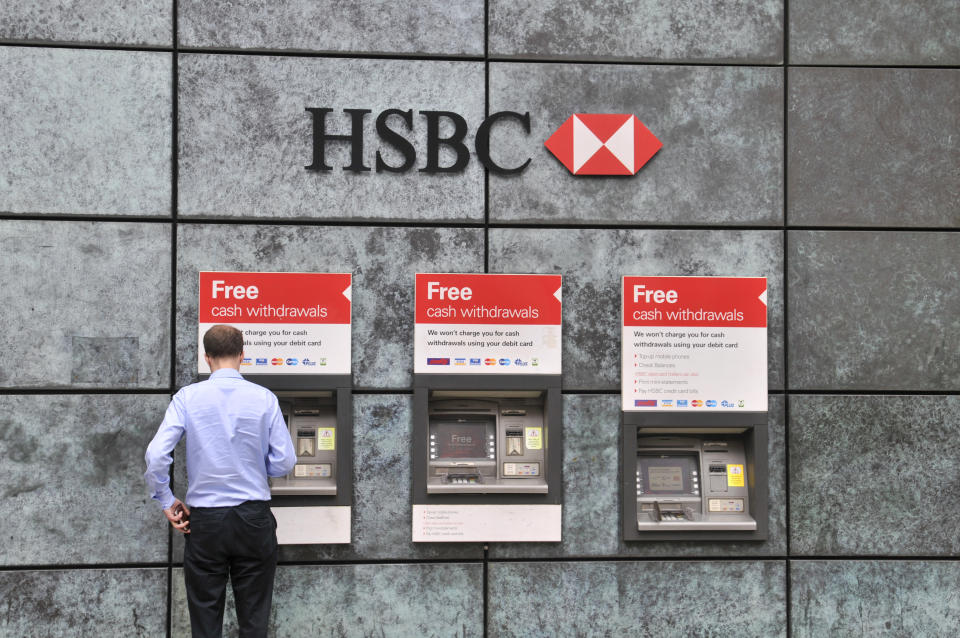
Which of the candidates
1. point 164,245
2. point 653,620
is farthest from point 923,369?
point 164,245

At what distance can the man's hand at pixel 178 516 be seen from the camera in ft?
12.1

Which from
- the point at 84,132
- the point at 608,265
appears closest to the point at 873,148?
the point at 608,265

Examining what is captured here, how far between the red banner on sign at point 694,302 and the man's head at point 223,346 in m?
2.02

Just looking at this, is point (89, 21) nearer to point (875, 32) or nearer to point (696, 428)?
point (696, 428)

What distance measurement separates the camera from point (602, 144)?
4.54 meters

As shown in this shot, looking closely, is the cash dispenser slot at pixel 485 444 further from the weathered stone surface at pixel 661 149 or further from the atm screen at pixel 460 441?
the weathered stone surface at pixel 661 149

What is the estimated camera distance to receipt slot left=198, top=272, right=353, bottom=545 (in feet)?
14.2

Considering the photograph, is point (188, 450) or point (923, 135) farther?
point (923, 135)

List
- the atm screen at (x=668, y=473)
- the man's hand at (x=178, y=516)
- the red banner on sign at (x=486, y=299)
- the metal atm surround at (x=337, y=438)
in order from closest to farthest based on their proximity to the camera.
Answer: the man's hand at (x=178, y=516), the metal atm surround at (x=337, y=438), the red banner on sign at (x=486, y=299), the atm screen at (x=668, y=473)

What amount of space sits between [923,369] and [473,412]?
250 cm

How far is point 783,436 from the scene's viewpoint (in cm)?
454

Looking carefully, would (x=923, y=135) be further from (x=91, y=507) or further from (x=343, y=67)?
(x=91, y=507)

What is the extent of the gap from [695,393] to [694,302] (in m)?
0.49

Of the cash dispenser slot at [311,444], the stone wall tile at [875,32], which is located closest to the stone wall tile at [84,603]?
the cash dispenser slot at [311,444]
